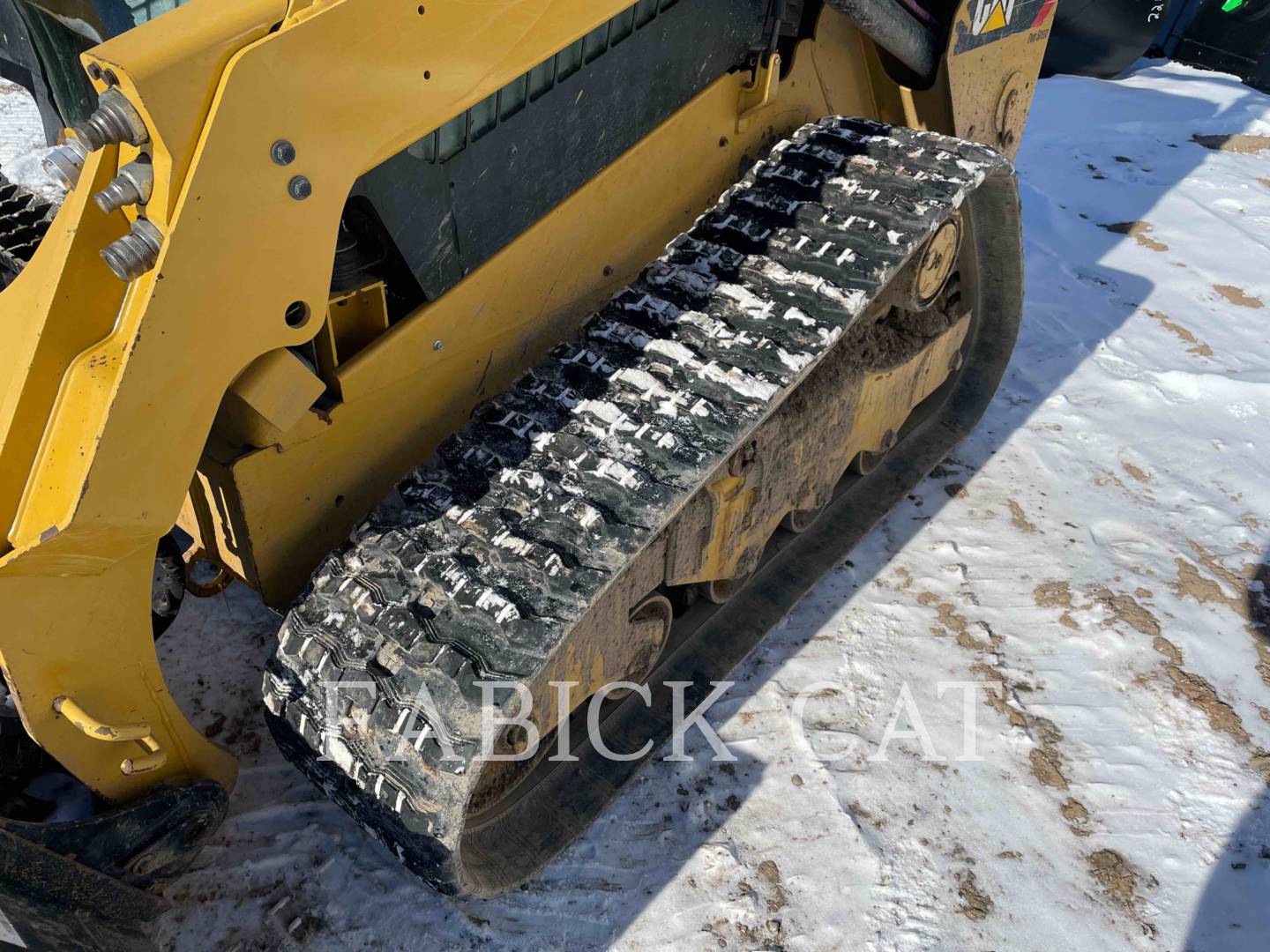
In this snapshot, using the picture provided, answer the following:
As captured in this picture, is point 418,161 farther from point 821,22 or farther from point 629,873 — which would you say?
point 629,873

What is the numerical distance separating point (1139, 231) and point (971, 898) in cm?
399

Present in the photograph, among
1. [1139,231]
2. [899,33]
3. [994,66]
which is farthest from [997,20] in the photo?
[1139,231]

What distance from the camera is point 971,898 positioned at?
7.35ft

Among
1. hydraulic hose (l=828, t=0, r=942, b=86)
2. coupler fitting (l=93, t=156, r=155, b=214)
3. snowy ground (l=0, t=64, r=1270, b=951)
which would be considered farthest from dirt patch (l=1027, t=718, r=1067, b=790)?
coupler fitting (l=93, t=156, r=155, b=214)

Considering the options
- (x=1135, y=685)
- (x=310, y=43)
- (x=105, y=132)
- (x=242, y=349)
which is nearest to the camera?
(x=105, y=132)

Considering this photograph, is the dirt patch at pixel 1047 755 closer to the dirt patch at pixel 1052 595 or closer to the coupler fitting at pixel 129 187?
the dirt patch at pixel 1052 595

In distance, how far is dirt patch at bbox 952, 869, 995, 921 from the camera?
87.0 inches

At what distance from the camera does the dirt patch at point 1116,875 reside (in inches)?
88.9

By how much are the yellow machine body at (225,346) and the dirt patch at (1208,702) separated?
2.09 metres

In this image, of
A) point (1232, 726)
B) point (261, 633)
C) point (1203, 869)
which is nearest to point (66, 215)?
point (261, 633)

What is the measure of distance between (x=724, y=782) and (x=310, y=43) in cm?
185

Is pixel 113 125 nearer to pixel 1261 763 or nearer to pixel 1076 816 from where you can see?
pixel 1076 816

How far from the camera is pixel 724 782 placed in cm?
243

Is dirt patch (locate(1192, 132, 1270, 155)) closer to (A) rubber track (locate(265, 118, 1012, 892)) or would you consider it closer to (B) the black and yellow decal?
(B) the black and yellow decal
